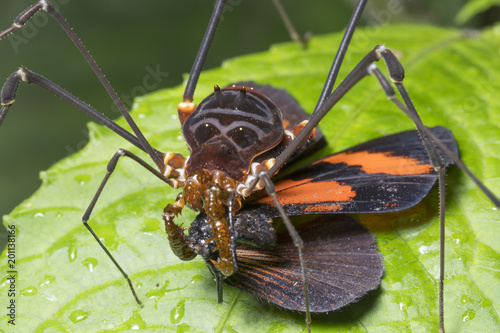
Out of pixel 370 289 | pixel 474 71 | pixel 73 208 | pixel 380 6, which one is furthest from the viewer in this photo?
pixel 380 6

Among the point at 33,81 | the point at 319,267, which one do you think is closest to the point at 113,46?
the point at 33,81

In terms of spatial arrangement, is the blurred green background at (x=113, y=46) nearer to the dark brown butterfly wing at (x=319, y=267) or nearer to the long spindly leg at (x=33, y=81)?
the long spindly leg at (x=33, y=81)

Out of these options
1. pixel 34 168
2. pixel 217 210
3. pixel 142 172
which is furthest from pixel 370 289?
pixel 34 168

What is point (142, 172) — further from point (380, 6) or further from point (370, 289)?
point (380, 6)

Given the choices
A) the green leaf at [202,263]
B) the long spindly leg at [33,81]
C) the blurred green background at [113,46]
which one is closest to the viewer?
the green leaf at [202,263]

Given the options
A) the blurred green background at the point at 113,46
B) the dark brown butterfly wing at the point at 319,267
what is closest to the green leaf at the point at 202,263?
the dark brown butterfly wing at the point at 319,267

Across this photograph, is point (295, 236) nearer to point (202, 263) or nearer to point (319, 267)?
point (319, 267)
